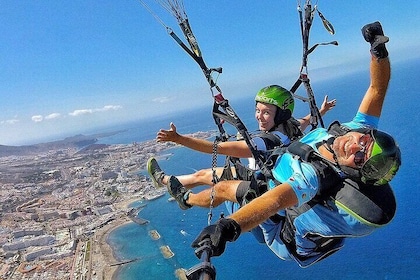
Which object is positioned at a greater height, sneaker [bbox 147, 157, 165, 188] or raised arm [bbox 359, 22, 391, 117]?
raised arm [bbox 359, 22, 391, 117]

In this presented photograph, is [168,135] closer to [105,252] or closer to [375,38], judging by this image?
[375,38]

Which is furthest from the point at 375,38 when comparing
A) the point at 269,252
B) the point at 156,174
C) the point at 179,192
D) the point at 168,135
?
the point at 269,252

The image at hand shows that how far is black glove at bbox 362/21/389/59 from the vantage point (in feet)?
6.33

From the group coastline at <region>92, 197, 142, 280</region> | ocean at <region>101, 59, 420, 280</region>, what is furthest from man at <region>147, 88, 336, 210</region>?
coastline at <region>92, 197, 142, 280</region>

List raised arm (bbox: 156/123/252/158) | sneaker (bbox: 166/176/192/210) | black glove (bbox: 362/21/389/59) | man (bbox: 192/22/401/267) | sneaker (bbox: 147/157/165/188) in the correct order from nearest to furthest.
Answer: man (bbox: 192/22/401/267) → black glove (bbox: 362/21/389/59) → raised arm (bbox: 156/123/252/158) → sneaker (bbox: 166/176/192/210) → sneaker (bbox: 147/157/165/188)

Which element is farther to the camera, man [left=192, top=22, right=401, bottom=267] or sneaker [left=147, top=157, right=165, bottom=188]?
sneaker [left=147, top=157, right=165, bottom=188]

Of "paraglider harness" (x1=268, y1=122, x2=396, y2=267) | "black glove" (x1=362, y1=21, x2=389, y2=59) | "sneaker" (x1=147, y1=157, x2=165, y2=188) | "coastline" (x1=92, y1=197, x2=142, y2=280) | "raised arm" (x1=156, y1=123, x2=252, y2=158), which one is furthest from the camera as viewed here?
"coastline" (x1=92, y1=197, x2=142, y2=280)

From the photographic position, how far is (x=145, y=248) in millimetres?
19016

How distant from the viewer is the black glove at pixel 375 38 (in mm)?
1928

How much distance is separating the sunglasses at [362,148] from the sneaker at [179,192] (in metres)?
1.30

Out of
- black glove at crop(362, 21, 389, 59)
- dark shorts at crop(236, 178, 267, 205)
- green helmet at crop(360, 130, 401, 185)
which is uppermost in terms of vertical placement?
black glove at crop(362, 21, 389, 59)

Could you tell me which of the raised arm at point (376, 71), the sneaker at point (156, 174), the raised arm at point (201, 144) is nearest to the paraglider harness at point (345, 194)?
the raised arm at point (376, 71)

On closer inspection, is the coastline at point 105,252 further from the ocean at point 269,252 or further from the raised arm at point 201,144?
the raised arm at point 201,144

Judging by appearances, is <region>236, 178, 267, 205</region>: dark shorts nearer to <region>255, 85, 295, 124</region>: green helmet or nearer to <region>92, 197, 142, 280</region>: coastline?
<region>255, 85, 295, 124</region>: green helmet
